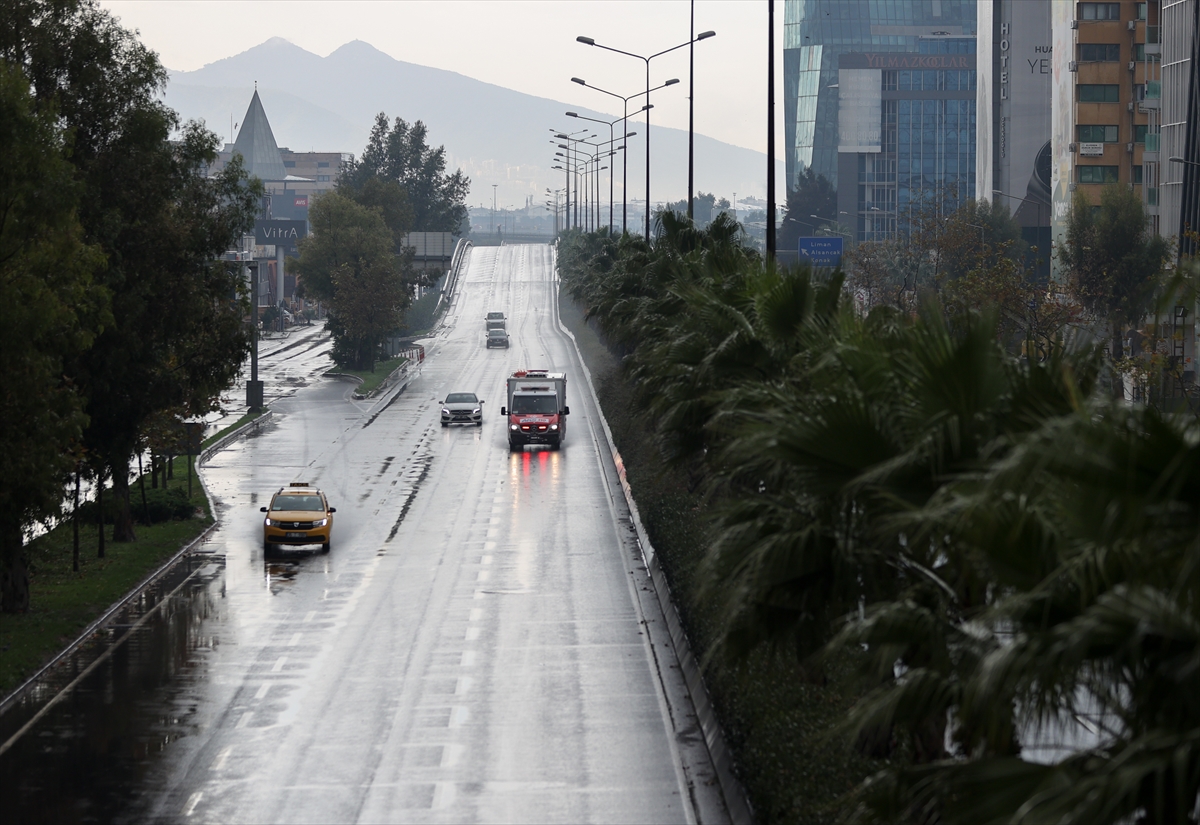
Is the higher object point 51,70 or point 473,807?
point 51,70

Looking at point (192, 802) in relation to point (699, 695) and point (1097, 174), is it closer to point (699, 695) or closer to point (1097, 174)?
point (699, 695)

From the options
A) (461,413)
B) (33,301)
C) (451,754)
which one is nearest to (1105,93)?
(461,413)

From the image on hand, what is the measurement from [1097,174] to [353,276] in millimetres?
52014

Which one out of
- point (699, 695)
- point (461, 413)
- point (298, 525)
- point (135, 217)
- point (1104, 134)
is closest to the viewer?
point (699, 695)

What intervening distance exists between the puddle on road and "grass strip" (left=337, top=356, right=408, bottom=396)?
2166 inches

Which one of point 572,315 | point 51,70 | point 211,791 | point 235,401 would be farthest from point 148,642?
point 572,315

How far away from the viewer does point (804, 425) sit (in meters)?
9.89

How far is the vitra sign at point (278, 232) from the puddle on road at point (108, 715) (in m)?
142

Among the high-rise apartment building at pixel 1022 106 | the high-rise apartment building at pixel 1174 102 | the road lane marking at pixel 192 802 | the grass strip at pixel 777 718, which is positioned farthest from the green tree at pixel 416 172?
the road lane marking at pixel 192 802

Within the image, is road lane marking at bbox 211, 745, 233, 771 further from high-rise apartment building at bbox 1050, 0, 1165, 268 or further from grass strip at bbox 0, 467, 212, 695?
high-rise apartment building at bbox 1050, 0, 1165, 268

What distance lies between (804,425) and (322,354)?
4390 inches

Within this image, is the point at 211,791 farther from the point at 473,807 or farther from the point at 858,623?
the point at 858,623

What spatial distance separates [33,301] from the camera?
24.2m

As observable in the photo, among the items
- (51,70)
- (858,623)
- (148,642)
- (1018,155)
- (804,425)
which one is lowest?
(148,642)
